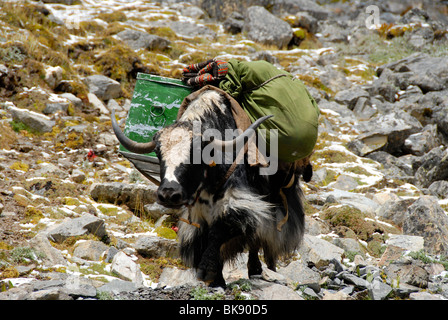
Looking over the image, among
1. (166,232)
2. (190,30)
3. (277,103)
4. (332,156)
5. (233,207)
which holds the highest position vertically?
(277,103)

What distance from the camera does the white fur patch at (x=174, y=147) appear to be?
332cm

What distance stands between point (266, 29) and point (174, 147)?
14126 mm

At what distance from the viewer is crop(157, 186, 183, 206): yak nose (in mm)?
3137

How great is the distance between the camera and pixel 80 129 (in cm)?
786

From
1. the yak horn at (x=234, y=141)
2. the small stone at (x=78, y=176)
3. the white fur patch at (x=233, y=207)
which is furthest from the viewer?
the small stone at (x=78, y=176)

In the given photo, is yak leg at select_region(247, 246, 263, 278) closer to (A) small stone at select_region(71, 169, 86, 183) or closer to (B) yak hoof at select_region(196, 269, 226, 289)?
(B) yak hoof at select_region(196, 269, 226, 289)

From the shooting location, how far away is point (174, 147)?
3432mm

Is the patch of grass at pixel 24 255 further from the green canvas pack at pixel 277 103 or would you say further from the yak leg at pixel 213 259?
the green canvas pack at pixel 277 103

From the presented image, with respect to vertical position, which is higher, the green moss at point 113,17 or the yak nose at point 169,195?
the yak nose at point 169,195

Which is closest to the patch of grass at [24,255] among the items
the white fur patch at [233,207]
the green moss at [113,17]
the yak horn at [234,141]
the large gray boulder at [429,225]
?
the white fur patch at [233,207]

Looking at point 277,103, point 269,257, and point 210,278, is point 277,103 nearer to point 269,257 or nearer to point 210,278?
point 269,257

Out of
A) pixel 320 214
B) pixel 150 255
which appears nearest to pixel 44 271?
pixel 150 255

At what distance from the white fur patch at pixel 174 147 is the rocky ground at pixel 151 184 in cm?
94

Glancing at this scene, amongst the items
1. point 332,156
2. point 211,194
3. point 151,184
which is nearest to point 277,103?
point 211,194
